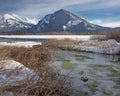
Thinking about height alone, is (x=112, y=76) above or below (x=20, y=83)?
below

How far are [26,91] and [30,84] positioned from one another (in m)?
0.48

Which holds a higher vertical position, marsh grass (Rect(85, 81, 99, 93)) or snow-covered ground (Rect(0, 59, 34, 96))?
snow-covered ground (Rect(0, 59, 34, 96))

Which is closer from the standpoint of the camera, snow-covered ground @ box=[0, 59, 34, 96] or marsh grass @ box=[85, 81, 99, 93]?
snow-covered ground @ box=[0, 59, 34, 96]

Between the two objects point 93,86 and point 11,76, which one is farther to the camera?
point 93,86

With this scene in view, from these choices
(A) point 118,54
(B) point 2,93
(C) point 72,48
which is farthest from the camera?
(C) point 72,48

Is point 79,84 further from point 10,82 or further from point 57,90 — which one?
point 10,82

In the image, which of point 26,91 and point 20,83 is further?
point 20,83

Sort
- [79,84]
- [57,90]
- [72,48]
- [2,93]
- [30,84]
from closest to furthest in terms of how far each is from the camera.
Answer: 1. [2,93]
2. [30,84]
3. [57,90]
4. [79,84]
5. [72,48]

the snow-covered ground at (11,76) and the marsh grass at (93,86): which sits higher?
the snow-covered ground at (11,76)

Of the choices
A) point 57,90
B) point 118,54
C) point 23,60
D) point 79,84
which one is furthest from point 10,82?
point 118,54

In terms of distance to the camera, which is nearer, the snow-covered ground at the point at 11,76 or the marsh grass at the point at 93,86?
the snow-covered ground at the point at 11,76

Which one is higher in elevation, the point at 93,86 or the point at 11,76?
the point at 11,76

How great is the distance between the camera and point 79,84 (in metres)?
9.96

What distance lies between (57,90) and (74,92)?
0.93 metres
